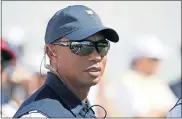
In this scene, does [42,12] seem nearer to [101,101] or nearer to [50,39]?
[101,101]

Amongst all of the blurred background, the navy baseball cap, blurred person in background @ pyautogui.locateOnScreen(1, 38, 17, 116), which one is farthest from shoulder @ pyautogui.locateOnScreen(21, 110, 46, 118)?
blurred person in background @ pyautogui.locateOnScreen(1, 38, 17, 116)

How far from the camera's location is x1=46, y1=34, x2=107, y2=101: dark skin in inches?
126

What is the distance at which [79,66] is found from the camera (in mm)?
3197

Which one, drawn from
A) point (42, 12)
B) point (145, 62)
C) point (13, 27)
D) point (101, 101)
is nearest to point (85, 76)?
point (101, 101)

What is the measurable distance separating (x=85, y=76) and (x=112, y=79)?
4204 mm

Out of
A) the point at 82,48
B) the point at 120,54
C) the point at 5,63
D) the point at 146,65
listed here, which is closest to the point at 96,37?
the point at 82,48

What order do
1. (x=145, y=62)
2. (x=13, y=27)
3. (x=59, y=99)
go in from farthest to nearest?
1. (x=13, y=27)
2. (x=145, y=62)
3. (x=59, y=99)

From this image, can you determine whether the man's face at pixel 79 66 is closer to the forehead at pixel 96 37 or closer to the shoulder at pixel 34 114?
the forehead at pixel 96 37

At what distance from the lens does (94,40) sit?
10.6 feet

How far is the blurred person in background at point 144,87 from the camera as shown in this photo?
641 cm

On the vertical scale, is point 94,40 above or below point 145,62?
above

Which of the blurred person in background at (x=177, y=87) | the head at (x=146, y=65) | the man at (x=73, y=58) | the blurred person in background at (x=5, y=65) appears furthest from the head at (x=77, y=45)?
the blurred person in background at (x=177, y=87)

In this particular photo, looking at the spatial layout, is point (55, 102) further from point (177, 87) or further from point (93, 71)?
point (177, 87)

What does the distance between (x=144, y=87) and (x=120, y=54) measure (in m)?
1.72
